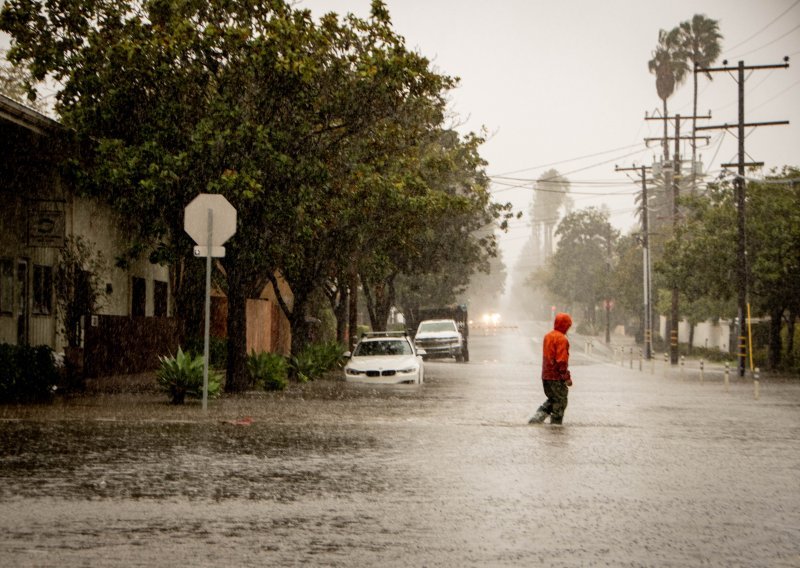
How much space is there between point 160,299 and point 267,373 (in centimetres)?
1131

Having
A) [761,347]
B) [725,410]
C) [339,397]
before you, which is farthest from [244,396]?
[761,347]

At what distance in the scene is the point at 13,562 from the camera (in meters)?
7.07

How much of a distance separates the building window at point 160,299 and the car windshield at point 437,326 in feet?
63.0

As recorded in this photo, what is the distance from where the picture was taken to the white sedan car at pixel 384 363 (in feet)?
85.3

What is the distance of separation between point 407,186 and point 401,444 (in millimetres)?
14006

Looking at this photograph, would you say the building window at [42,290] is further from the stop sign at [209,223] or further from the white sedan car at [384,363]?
the stop sign at [209,223]

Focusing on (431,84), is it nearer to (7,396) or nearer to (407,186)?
(407,186)

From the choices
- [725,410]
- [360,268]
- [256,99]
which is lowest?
[725,410]

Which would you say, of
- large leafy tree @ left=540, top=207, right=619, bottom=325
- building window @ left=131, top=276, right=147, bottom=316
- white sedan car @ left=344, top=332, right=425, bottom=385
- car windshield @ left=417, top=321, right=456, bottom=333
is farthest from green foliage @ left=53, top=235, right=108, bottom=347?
large leafy tree @ left=540, top=207, right=619, bottom=325

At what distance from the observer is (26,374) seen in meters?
19.5

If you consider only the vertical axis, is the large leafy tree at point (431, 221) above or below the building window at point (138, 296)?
above

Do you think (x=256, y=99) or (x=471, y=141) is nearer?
(x=256, y=99)

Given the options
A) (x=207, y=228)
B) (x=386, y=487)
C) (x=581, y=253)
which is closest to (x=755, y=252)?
(x=207, y=228)

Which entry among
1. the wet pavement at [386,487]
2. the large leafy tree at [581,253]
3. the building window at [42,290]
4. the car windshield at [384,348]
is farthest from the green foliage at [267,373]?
the large leafy tree at [581,253]
